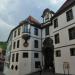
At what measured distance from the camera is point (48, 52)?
87.6 feet

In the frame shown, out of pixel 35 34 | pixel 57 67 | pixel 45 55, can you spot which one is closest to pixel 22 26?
pixel 35 34

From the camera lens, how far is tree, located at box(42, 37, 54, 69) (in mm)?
25534

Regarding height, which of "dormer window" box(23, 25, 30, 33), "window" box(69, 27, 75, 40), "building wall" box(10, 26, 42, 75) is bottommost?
"building wall" box(10, 26, 42, 75)

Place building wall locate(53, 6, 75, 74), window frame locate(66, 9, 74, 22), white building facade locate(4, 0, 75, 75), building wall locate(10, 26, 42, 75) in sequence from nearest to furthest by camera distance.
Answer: building wall locate(53, 6, 75, 74) < white building facade locate(4, 0, 75, 75) < window frame locate(66, 9, 74, 22) < building wall locate(10, 26, 42, 75)

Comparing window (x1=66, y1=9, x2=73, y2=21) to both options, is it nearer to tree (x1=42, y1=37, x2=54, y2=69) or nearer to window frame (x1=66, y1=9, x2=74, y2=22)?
window frame (x1=66, y1=9, x2=74, y2=22)

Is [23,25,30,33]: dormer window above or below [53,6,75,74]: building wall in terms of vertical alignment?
above

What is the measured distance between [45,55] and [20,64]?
6.39 meters

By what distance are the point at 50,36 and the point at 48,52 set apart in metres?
3.87

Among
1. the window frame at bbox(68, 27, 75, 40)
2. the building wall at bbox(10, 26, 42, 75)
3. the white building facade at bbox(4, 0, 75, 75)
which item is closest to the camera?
the window frame at bbox(68, 27, 75, 40)

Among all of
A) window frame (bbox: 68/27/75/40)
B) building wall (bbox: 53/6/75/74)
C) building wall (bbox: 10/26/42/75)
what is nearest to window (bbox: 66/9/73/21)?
building wall (bbox: 53/6/75/74)

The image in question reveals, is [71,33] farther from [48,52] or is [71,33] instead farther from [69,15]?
[48,52]

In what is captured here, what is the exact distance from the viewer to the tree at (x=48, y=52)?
2553 centimetres

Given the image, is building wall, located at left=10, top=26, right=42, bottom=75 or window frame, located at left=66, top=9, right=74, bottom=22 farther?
building wall, located at left=10, top=26, right=42, bottom=75

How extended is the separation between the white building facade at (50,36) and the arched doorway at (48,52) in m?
1.21
